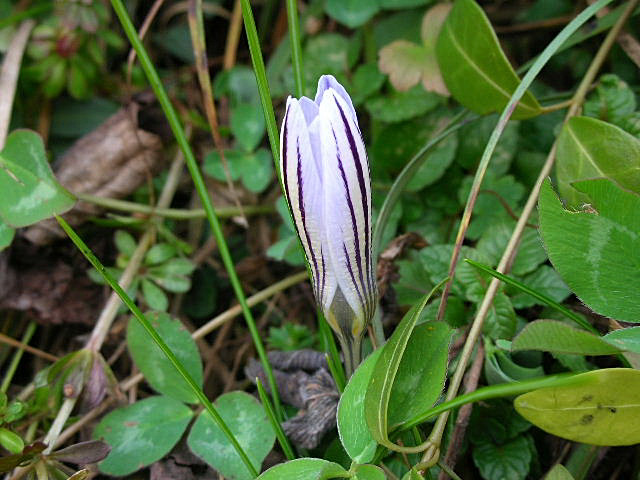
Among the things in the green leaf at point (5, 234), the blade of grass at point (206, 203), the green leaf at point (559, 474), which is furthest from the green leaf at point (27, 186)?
the green leaf at point (559, 474)

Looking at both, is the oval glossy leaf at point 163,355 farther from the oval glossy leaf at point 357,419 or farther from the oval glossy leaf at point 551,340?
the oval glossy leaf at point 551,340

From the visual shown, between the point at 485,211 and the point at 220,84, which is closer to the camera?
the point at 485,211

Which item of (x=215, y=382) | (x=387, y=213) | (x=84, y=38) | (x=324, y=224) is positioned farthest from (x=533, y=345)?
(x=84, y=38)

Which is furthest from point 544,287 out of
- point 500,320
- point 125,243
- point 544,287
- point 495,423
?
point 125,243

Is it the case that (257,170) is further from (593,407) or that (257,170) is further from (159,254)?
(593,407)

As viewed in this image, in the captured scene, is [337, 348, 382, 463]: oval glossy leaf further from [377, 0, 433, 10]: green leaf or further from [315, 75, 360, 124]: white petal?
[377, 0, 433, 10]: green leaf

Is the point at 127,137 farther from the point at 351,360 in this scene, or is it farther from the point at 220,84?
the point at 351,360

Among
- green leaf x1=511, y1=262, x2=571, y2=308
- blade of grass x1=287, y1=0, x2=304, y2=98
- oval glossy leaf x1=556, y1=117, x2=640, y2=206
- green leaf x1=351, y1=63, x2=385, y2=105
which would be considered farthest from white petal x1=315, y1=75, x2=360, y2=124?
green leaf x1=351, y1=63, x2=385, y2=105
